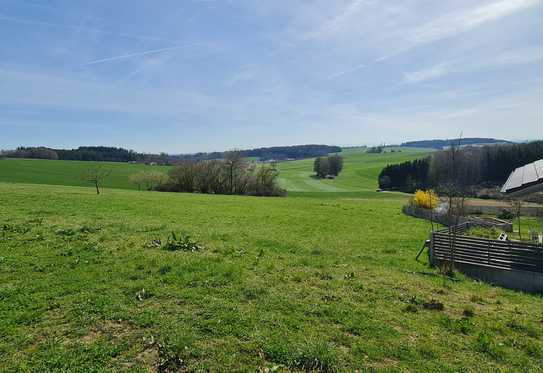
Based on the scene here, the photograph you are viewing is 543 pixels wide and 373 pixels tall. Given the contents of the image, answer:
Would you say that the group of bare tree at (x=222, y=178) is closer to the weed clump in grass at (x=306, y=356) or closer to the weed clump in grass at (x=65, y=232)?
the weed clump in grass at (x=65, y=232)

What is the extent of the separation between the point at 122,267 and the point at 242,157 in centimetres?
4926

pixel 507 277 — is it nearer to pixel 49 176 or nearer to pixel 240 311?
pixel 240 311

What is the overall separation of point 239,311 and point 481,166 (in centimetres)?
9397

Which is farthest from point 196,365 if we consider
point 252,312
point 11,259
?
point 11,259

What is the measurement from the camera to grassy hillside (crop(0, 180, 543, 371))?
520 centimetres

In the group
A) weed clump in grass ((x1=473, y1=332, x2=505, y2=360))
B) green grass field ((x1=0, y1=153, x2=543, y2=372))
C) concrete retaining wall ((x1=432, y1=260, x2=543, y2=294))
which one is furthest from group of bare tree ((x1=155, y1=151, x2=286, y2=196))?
weed clump in grass ((x1=473, y1=332, x2=505, y2=360))

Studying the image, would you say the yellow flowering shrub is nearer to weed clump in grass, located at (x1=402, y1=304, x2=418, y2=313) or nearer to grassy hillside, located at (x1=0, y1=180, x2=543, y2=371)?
grassy hillside, located at (x1=0, y1=180, x2=543, y2=371)

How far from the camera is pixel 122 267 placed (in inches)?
356

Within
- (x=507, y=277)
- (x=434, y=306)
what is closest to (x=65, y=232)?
(x=434, y=306)

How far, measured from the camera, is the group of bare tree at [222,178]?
55750mm

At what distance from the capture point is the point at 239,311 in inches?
262

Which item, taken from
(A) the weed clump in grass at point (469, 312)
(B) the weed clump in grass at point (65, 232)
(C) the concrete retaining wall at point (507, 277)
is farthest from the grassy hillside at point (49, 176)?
(A) the weed clump in grass at point (469, 312)

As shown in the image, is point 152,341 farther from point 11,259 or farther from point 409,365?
point 11,259

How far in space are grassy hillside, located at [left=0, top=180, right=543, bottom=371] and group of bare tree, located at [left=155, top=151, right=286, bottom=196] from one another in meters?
43.3
